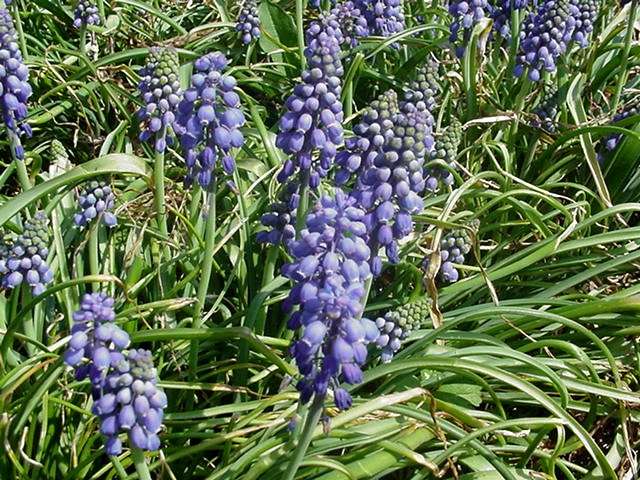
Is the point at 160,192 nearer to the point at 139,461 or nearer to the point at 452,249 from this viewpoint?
the point at 452,249

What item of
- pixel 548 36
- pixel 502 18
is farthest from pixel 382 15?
pixel 548 36

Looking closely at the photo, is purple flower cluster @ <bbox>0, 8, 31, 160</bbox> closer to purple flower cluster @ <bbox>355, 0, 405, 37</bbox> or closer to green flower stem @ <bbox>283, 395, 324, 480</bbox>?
green flower stem @ <bbox>283, 395, 324, 480</bbox>

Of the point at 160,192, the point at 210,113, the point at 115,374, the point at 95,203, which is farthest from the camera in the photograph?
the point at 95,203

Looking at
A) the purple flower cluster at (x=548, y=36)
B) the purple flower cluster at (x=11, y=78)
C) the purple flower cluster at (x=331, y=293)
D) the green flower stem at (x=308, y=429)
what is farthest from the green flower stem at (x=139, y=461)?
the purple flower cluster at (x=548, y=36)

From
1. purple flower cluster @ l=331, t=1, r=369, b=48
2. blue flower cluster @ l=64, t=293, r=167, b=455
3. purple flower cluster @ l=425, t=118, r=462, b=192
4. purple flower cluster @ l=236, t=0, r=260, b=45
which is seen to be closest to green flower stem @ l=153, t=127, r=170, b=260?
purple flower cluster @ l=425, t=118, r=462, b=192

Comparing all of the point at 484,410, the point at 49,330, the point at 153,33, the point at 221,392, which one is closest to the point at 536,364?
the point at 484,410

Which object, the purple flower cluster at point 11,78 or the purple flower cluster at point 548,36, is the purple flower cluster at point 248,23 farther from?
the purple flower cluster at point 11,78

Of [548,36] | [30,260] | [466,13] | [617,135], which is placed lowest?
[617,135]
